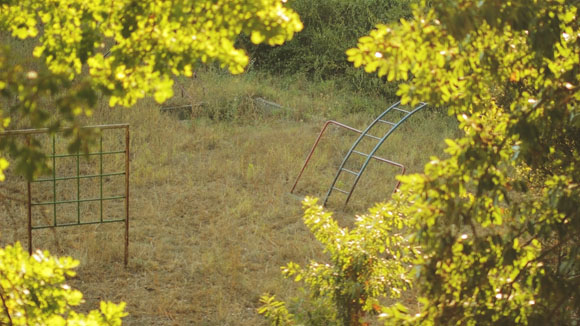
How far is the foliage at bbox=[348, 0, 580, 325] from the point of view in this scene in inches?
112

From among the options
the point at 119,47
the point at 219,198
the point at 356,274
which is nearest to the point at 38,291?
the point at 119,47

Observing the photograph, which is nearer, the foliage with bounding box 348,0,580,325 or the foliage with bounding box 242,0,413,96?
the foliage with bounding box 348,0,580,325

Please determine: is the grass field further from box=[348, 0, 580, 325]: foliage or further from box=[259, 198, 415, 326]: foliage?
box=[348, 0, 580, 325]: foliage

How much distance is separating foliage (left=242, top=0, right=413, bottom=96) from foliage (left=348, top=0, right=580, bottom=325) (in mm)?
10623

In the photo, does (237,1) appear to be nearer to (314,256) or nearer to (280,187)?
(314,256)

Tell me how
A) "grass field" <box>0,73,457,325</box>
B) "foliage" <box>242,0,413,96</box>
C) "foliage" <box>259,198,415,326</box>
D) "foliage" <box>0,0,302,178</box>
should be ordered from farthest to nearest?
"foliage" <box>242,0,413,96</box> < "grass field" <box>0,73,457,325</box> < "foliage" <box>259,198,415,326</box> < "foliage" <box>0,0,302,178</box>

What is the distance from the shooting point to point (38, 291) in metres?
3.22

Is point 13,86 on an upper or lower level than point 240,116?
upper

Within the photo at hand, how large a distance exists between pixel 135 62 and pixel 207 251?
15.0 ft

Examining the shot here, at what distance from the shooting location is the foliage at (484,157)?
285 cm

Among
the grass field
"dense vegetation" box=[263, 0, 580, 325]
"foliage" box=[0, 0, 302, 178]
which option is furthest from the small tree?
the grass field

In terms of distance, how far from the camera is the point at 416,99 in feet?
10.00

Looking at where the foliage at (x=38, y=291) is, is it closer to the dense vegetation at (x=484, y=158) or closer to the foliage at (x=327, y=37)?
the dense vegetation at (x=484, y=158)

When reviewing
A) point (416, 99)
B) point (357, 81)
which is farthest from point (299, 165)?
point (416, 99)
